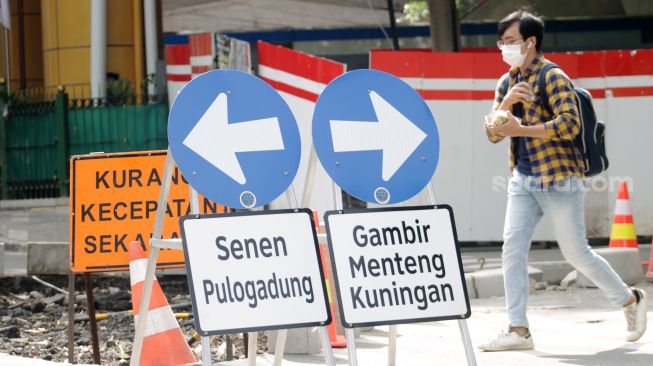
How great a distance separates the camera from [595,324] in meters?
9.05

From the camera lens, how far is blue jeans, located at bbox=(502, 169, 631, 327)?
25.1 feet

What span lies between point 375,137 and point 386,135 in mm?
57

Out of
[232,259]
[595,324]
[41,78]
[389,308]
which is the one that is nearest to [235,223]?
[232,259]

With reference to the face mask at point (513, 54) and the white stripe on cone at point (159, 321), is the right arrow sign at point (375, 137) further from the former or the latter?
the white stripe on cone at point (159, 321)

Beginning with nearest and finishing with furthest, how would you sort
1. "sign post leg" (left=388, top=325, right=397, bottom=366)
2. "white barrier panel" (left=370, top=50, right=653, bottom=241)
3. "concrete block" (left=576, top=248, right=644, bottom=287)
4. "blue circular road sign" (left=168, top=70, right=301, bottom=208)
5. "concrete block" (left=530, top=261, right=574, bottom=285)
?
"blue circular road sign" (left=168, top=70, right=301, bottom=208), "sign post leg" (left=388, top=325, right=397, bottom=366), "concrete block" (left=576, top=248, right=644, bottom=287), "concrete block" (left=530, top=261, right=574, bottom=285), "white barrier panel" (left=370, top=50, right=653, bottom=241)

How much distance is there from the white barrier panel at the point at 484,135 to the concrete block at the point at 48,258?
15.9 ft

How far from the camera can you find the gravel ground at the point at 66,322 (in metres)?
8.14

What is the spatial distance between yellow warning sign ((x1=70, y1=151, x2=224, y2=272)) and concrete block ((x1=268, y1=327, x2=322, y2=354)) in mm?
721

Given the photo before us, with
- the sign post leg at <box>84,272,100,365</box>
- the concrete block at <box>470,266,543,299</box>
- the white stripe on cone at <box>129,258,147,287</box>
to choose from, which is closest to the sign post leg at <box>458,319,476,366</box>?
the white stripe on cone at <box>129,258,147,287</box>

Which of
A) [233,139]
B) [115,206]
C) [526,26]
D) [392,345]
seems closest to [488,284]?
[526,26]

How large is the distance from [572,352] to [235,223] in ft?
8.90

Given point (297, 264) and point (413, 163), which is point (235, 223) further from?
point (413, 163)

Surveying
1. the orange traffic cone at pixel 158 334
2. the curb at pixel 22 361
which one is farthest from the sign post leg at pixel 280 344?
the curb at pixel 22 361

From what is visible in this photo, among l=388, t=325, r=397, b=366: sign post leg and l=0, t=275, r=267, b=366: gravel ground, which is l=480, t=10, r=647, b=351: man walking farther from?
l=0, t=275, r=267, b=366: gravel ground
